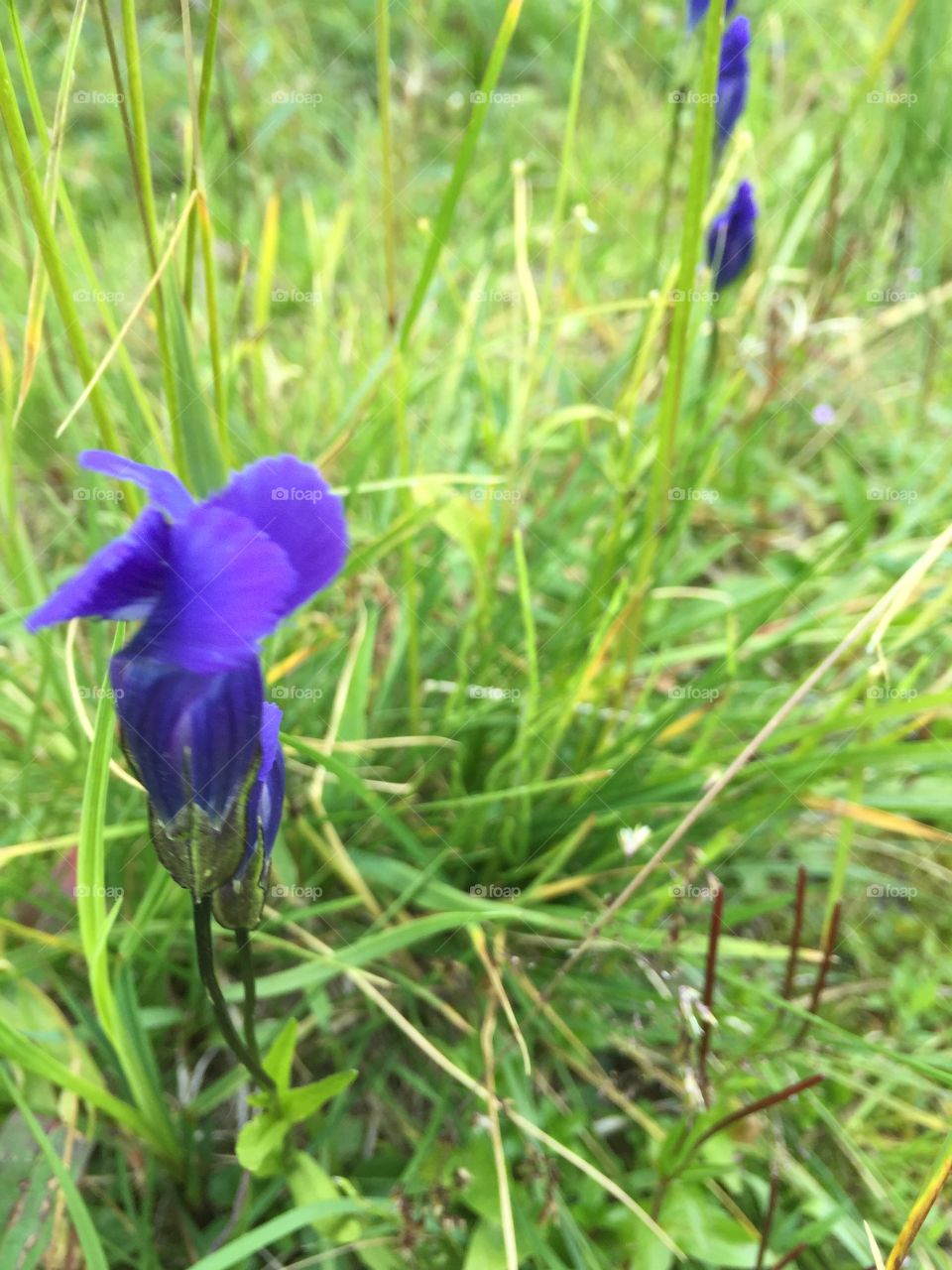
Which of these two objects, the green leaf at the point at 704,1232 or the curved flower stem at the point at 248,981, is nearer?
the curved flower stem at the point at 248,981

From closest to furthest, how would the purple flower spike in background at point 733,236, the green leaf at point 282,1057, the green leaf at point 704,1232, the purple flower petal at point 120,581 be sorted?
the purple flower petal at point 120,581 < the green leaf at point 282,1057 < the green leaf at point 704,1232 < the purple flower spike in background at point 733,236

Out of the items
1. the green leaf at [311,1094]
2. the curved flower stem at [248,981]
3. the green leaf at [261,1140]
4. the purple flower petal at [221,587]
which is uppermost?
the purple flower petal at [221,587]

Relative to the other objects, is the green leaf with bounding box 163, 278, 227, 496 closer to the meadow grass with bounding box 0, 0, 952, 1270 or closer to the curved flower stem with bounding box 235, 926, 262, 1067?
the meadow grass with bounding box 0, 0, 952, 1270

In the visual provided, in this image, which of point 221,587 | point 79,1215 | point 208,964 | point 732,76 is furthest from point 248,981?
point 732,76

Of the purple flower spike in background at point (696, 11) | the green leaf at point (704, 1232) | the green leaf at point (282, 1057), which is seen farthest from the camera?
the purple flower spike in background at point (696, 11)

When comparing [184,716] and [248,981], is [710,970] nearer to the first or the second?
Answer: [248,981]

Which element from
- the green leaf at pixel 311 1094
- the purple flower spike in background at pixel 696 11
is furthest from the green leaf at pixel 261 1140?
the purple flower spike in background at pixel 696 11

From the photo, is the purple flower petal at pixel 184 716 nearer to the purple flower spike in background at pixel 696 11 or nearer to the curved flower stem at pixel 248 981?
the curved flower stem at pixel 248 981

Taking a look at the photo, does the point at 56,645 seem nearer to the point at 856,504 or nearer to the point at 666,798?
the point at 666,798
